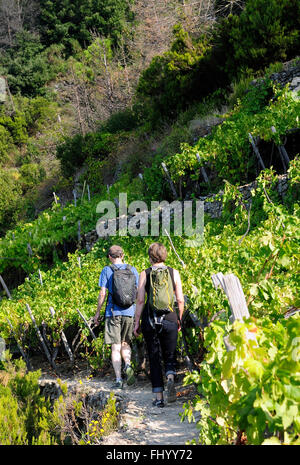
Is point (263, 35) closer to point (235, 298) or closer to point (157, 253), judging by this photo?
point (157, 253)

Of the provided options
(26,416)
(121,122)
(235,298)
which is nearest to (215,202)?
(26,416)

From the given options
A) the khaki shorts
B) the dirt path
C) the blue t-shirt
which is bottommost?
the dirt path

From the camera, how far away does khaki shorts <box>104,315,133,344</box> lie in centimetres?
459

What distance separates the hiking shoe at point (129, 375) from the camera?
4.62 metres

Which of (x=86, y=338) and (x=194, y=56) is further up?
(x=194, y=56)

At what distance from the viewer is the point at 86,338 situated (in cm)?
553

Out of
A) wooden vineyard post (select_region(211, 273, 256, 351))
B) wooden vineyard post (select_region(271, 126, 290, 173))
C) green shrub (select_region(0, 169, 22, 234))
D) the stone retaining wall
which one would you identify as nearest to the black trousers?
wooden vineyard post (select_region(211, 273, 256, 351))

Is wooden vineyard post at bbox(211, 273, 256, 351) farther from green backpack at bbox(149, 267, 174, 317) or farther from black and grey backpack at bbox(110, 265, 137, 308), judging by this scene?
black and grey backpack at bbox(110, 265, 137, 308)

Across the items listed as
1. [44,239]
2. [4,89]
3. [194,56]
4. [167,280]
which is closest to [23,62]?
[4,89]

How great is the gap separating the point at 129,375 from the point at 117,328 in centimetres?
52

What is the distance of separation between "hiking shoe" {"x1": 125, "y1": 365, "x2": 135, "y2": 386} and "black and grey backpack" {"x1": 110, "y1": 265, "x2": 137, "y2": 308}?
0.66m

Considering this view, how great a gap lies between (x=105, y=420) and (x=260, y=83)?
905 centimetres

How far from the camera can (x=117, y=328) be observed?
181 inches
